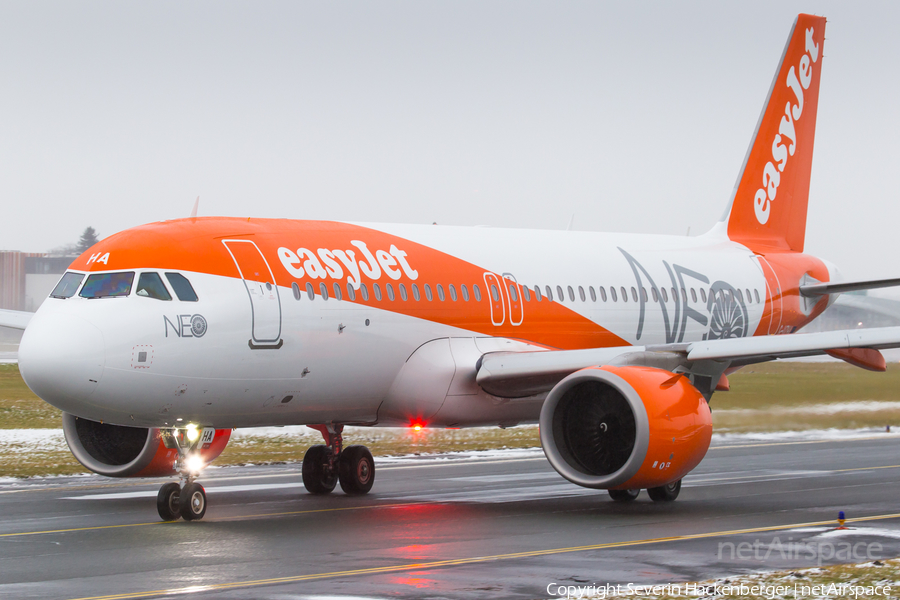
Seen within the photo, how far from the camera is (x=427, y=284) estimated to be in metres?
16.1

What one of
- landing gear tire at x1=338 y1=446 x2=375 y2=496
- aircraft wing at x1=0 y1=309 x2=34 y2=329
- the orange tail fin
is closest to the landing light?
landing gear tire at x1=338 y1=446 x2=375 y2=496

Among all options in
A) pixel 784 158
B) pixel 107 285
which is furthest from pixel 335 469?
pixel 784 158

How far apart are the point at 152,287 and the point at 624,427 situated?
5948 millimetres

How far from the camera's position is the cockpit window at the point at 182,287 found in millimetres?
13234

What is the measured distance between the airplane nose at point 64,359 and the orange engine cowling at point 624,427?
5381 millimetres

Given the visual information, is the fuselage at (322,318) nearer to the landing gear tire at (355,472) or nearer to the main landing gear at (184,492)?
the main landing gear at (184,492)

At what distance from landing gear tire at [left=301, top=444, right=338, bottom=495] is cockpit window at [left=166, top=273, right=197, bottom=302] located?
4785mm

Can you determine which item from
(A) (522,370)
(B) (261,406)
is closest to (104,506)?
(B) (261,406)

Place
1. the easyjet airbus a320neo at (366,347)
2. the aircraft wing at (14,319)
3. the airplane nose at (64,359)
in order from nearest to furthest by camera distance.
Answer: the airplane nose at (64,359) < the easyjet airbus a320neo at (366,347) < the aircraft wing at (14,319)

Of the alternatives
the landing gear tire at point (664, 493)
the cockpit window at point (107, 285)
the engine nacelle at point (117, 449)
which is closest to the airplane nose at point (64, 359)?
the cockpit window at point (107, 285)

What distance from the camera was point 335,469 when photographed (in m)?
17.5

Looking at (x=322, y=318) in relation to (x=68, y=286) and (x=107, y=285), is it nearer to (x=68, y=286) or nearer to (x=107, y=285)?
(x=107, y=285)

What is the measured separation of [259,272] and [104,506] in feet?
14.3

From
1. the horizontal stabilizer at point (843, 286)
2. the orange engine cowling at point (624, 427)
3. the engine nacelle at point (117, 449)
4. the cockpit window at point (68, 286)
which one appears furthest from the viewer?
the horizontal stabilizer at point (843, 286)
